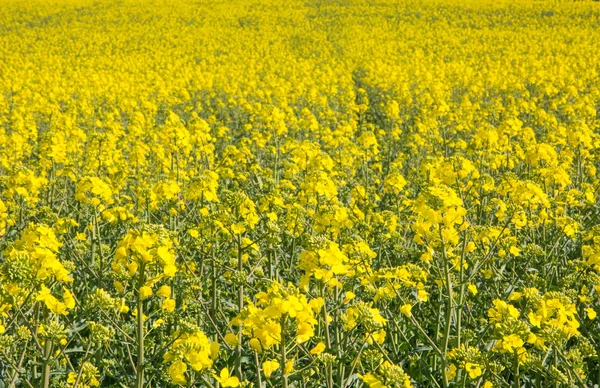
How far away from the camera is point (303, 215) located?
4258 millimetres

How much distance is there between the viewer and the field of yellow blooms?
238 centimetres

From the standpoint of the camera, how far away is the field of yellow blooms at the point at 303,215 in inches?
93.9

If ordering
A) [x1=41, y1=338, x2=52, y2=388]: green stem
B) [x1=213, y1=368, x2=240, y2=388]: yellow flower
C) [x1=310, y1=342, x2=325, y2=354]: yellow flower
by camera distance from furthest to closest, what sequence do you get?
[x1=41, y1=338, x2=52, y2=388]: green stem → [x1=310, y1=342, x2=325, y2=354]: yellow flower → [x1=213, y1=368, x2=240, y2=388]: yellow flower

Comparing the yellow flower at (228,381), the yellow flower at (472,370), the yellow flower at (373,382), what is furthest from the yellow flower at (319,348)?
Result: the yellow flower at (472,370)

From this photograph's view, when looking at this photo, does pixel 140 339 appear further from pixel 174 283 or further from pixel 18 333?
pixel 174 283

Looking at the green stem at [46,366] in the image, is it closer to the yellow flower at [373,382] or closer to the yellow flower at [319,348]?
the yellow flower at [319,348]

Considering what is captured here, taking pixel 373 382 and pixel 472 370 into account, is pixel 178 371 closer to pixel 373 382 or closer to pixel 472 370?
pixel 373 382

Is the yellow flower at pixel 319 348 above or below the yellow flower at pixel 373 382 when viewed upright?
above

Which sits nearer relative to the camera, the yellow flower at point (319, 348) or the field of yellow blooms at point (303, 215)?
the yellow flower at point (319, 348)

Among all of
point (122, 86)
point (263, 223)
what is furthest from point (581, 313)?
point (122, 86)

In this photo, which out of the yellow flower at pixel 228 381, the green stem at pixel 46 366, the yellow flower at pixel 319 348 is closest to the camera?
the yellow flower at pixel 228 381

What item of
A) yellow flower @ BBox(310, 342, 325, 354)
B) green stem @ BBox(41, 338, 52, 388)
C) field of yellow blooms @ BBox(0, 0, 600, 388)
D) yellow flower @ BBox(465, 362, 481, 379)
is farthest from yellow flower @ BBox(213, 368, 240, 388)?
yellow flower @ BBox(465, 362, 481, 379)

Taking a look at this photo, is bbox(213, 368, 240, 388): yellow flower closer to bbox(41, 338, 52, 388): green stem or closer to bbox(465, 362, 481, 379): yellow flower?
bbox(41, 338, 52, 388): green stem

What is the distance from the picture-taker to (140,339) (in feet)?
7.54
